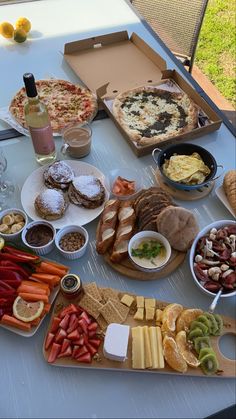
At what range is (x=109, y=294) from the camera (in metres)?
1.25

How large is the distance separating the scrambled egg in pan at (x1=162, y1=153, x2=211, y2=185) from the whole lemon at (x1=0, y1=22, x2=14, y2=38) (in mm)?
1386

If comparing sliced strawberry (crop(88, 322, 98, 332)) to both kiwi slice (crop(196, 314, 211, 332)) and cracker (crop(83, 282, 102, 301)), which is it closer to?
cracker (crop(83, 282, 102, 301))

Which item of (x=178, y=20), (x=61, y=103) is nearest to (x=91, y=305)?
(x=61, y=103)

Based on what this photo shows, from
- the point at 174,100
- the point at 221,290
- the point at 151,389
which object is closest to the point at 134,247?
the point at 221,290

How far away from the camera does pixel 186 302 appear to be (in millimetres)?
1271

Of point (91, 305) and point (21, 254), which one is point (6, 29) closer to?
point (21, 254)

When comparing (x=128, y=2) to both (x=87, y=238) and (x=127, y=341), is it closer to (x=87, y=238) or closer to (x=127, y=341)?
(x=87, y=238)

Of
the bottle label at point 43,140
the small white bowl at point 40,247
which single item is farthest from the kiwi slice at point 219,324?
the bottle label at point 43,140

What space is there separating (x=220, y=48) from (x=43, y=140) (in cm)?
273

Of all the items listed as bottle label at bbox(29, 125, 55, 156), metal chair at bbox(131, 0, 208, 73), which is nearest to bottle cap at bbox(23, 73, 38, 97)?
bottle label at bbox(29, 125, 55, 156)

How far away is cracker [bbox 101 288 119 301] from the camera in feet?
4.09

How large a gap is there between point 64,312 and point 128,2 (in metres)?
2.17

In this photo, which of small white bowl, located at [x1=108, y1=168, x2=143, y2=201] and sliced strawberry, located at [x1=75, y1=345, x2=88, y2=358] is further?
small white bowl, located at [x1=108, y1=168, x2=143, y2=201]

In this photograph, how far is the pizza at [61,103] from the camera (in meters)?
1.84
